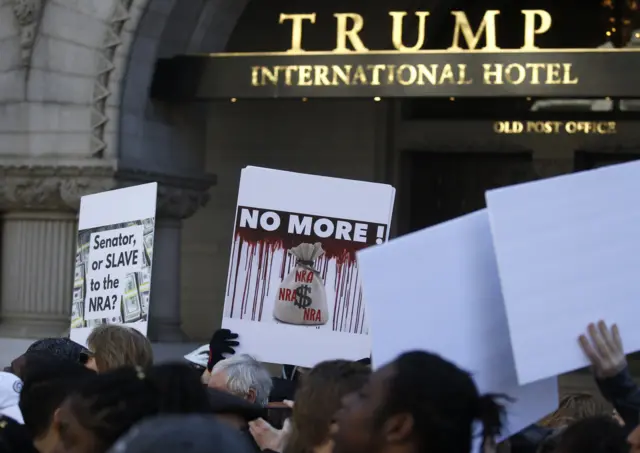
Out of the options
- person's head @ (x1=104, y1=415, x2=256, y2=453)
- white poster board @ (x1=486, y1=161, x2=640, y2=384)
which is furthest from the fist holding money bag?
person's head @ (x1=104, y1=415, x2=256, y2=453)

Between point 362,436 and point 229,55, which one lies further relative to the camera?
point 229,55

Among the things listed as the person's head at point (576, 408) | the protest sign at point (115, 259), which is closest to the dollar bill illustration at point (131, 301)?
the protest sign at point (115, 259)

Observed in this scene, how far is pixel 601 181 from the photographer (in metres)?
4.18

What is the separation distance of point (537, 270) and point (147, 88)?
7.35m

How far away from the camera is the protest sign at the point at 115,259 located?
7.41m

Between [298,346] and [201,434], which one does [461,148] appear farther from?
[201,434]

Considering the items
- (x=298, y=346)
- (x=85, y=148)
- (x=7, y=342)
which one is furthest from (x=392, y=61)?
(x=298, y=346)

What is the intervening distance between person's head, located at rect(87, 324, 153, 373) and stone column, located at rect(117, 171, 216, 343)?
5473mm

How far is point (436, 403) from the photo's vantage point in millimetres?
2982

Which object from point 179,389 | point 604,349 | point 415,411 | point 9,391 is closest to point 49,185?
point 9,391

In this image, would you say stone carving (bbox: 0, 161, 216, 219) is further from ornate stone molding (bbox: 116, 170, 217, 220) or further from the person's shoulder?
the person's shoulder

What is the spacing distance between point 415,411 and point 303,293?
372 centimetres

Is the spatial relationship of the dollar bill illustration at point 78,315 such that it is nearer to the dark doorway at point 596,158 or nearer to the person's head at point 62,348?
the person's head at point 62,348

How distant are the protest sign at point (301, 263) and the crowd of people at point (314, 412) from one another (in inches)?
48.3
